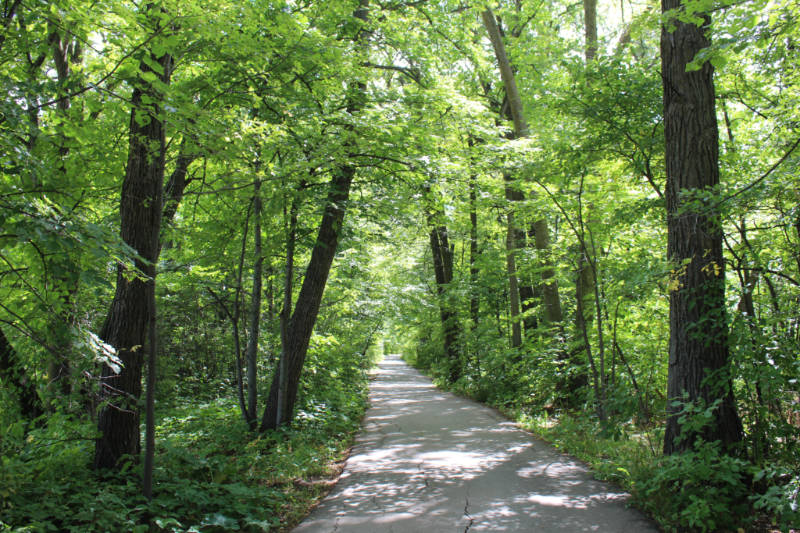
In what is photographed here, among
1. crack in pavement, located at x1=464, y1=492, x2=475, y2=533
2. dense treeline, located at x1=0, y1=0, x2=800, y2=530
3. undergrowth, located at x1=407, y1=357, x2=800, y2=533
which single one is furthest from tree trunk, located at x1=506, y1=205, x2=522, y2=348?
crack in pavement, located at x1=464, y1=492, x2=475, y2=533

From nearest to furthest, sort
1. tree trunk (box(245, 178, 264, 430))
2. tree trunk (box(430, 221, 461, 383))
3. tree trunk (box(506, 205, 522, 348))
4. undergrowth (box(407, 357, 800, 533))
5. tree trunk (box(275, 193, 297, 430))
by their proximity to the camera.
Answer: undergrowth (box(407, 357, 800, 533)) → tree trunk (box(245, 178, 264, 430)) → tree trunk (box(275, 193, 297, 430)) → tree trunk (box(506, 205, 522, 348)) → tree trunk (box(430, 221, 461, 383))

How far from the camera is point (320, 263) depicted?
8.52m

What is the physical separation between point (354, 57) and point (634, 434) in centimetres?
717

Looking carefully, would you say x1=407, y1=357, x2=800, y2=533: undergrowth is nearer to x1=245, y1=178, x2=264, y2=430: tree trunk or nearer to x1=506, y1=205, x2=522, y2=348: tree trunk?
x1=245, y1=178, x2=264, y2=430: tree trunk

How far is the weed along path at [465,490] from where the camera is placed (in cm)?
448

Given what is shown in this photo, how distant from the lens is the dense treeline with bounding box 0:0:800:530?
3.89 m

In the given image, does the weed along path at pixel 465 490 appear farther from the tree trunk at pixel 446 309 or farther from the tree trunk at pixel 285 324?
the tree trunk at pixel 446 309

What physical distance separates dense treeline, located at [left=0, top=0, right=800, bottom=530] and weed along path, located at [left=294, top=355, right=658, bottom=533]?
435mm

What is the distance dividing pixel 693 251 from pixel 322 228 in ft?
18.9

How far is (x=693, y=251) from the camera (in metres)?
4.87

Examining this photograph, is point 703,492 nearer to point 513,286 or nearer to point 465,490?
point 465,490

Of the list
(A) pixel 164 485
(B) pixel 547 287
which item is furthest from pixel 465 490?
(B) pixel 547 287

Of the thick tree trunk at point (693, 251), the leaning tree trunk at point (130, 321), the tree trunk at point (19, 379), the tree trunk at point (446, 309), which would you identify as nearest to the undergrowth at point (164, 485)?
the leaning tree trunk at point (130, 321)

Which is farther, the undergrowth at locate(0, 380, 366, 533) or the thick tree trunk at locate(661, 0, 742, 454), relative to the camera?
the thick tree trunk at locate(661, 0, 742, 454)
